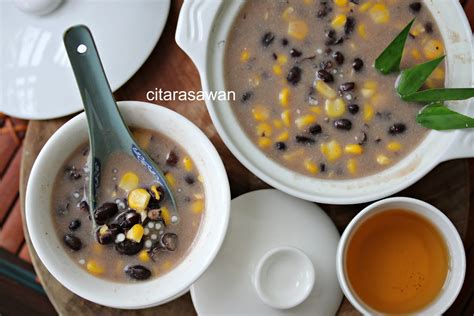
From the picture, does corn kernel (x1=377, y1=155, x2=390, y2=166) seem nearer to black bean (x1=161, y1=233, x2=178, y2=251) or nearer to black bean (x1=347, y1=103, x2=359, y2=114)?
black bean (x1=347, y1=103, x2=359, y2=114)

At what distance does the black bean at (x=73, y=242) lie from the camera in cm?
135

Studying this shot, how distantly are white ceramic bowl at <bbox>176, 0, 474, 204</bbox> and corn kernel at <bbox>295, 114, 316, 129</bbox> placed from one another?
0.10m

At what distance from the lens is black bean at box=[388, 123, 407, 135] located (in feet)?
4.64

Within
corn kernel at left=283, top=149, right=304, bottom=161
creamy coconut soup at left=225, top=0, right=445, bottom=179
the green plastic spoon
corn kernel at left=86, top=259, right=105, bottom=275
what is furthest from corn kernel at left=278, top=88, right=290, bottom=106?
corn kernel at left=86, top=259, right=105, bottom=275

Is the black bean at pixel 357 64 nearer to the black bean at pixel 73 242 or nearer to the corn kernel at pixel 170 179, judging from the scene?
the corn kernel at pixel 170 179

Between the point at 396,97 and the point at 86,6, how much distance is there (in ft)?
2.60

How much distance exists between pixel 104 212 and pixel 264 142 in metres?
0.38

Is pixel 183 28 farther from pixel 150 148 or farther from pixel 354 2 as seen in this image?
pixel 354 2

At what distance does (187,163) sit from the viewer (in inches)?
54.4

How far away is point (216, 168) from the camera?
1.32 metres

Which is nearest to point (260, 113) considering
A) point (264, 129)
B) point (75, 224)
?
point (264, 129)

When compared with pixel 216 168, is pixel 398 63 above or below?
above

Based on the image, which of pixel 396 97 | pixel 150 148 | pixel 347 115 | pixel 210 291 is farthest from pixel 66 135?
pixel 396 97

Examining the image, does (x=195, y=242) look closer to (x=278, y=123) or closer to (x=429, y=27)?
(x=278, y=123)
